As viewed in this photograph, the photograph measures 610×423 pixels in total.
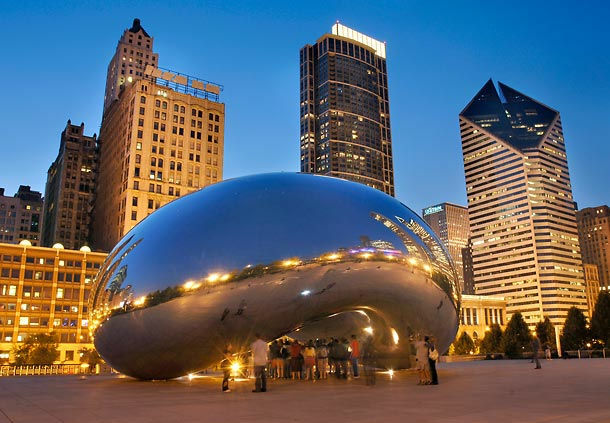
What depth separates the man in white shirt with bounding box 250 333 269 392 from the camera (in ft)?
39.5

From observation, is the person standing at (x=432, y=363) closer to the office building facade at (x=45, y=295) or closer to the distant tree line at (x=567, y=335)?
the distant tree line at (x=567, y=335)

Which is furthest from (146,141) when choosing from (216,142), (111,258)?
(111,258)

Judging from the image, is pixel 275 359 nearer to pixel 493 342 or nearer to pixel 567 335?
pixel 567 335

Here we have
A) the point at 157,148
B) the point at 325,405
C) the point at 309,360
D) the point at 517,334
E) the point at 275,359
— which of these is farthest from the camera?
the point at 157,148

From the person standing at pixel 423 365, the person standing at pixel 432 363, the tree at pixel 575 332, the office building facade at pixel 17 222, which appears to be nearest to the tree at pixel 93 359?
the person standing at pixel 423 365

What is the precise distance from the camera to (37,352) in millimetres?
69438

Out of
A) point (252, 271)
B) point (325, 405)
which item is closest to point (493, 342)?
point (252, 271)

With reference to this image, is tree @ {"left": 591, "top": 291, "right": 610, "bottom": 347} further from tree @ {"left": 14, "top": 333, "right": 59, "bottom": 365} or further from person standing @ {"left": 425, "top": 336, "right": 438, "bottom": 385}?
tree @ {"left": 14, "top": 333, "right": 59, "bottom": 365}

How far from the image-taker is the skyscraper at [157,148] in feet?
348

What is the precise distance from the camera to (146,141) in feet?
356

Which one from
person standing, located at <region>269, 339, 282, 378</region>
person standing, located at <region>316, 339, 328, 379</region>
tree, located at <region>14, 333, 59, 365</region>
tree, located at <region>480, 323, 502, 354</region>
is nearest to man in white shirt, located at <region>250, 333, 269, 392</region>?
person standing, located at <region>316, 339, 328, 379</region>

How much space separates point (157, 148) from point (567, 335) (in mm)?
81621

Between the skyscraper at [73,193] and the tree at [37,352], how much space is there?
208 feet

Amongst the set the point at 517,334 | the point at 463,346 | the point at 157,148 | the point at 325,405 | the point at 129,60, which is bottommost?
the point at 463,346
